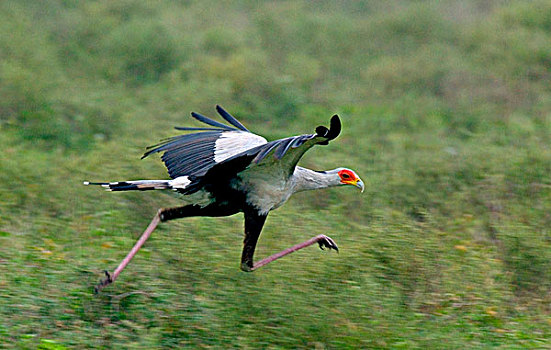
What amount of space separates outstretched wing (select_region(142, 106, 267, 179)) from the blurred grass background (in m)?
0.54

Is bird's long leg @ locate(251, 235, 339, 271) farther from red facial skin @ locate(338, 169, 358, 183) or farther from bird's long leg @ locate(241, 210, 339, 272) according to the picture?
red facial skin @ locate(338, 169, 358, 183)

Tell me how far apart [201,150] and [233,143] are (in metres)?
0.24

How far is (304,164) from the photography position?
859 cm

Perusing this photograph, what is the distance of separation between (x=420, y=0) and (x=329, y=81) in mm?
4286

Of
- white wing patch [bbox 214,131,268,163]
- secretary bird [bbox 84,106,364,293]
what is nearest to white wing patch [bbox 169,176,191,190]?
secretary bird [bbox 84,106,364,293]

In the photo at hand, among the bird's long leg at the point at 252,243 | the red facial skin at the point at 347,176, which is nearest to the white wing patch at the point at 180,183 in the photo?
the bird's long leg at the point at 252,243

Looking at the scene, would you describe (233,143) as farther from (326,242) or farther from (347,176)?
(326,242)

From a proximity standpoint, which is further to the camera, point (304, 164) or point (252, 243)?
point (304, 164)

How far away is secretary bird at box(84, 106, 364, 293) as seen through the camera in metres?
5.33

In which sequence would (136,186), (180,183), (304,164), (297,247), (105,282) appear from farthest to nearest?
(304,164) → (297,247) → (180,183) → (136,186) → (105,282)

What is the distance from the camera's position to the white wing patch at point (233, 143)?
5.84 m

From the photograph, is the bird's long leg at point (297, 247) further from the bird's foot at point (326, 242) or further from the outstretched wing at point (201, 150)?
the outstretched wing at point (201, 150)

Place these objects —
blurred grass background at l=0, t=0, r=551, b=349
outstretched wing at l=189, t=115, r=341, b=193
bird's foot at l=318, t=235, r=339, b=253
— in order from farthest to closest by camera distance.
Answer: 1. bird's foot at l=318, t=235, r=339, b=253
2. blurred grass background at l=0, t=0, r=551, b=349
3. outstretched wing at l=189, t=115, r=341, b=193

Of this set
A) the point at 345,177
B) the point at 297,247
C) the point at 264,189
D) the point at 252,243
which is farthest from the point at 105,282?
the point at 345,177
